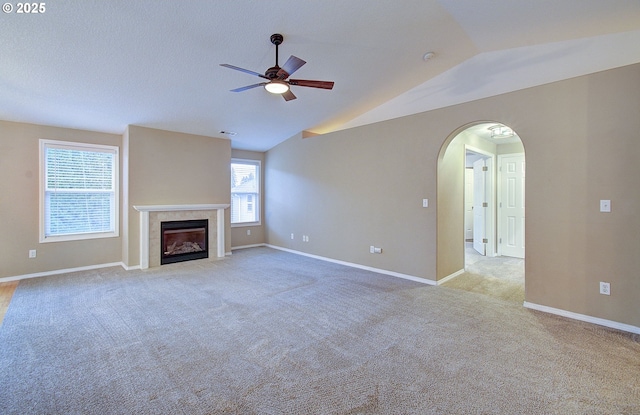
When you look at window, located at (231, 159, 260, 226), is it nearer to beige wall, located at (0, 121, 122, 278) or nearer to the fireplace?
the fireplace

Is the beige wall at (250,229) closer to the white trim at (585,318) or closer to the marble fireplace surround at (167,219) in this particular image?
the marble fireplace surround at (167,219)

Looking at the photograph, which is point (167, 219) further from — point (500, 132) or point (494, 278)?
point (500, 132)

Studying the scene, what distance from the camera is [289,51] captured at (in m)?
3.33

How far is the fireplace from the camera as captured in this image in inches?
211

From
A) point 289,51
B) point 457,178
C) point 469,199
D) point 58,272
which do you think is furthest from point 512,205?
point 58,272

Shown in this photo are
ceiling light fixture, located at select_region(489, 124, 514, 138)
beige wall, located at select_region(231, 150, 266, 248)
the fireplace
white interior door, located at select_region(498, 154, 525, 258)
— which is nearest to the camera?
ceiling light fixture, located at select_region(489, 124, 514, 138)

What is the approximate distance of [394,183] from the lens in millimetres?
4578

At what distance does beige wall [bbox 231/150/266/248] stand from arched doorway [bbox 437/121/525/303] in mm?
4592

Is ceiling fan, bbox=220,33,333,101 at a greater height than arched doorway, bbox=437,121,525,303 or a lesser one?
greater

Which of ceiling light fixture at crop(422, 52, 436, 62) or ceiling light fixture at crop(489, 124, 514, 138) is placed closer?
ceiling light fixture at crop(422, 52, 436, 62)

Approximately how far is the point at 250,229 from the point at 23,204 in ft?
13.2

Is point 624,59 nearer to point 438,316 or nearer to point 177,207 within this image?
point 438,316

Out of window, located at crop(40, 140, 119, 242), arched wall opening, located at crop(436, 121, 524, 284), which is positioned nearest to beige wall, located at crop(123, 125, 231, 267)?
window, located at crop(40, 140, 119, 242)

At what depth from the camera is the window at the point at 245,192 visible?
272 inches
